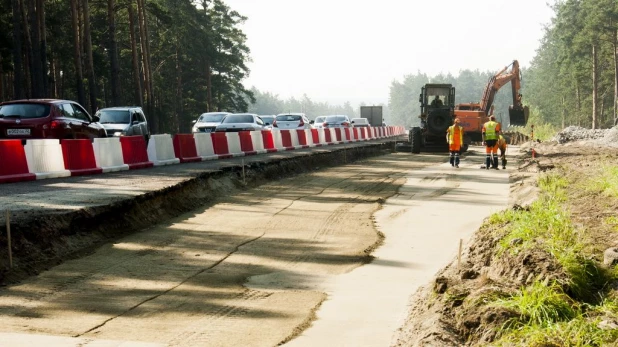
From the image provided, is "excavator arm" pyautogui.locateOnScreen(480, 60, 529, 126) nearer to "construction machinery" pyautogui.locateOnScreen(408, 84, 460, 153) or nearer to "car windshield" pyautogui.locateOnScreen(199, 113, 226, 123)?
"construction machinery" pyautogui.locateOnScreen(408, 84, 460, 153)

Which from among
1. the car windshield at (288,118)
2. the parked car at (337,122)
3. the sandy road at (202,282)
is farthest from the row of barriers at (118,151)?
the parked car at (337,122)

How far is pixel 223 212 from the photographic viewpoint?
Answer: 55.2ft

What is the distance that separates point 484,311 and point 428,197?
1332 cm

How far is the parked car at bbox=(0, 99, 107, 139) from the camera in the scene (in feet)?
72.1

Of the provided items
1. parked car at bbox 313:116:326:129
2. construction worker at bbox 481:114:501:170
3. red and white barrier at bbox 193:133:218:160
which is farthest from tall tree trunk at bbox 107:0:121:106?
construction worker at bbox 481:114:501:170

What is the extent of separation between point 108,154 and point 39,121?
1783 millimetres

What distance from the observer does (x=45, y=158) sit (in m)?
20.0

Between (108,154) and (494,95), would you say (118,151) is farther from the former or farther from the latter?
(494,95)

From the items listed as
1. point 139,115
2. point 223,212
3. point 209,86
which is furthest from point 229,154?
point 209,86

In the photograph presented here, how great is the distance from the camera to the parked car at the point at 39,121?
2198 cm

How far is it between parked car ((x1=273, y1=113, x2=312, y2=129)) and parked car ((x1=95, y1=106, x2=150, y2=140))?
53.3ft

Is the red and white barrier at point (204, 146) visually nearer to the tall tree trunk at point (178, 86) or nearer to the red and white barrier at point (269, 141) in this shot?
the red and white barrier at point (269, 141)

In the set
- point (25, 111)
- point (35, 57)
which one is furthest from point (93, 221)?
point (35, 57)

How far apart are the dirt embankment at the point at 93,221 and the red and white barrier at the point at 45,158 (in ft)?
7.01
